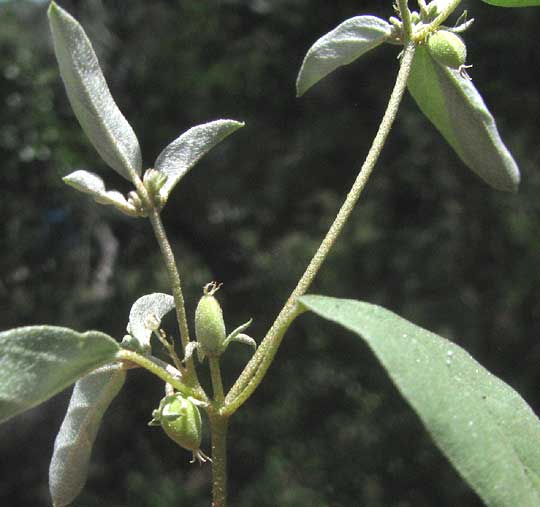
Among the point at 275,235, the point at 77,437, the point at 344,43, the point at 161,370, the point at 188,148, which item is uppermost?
the point at 344,43

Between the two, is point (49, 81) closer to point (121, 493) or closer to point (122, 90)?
point (122, 90)

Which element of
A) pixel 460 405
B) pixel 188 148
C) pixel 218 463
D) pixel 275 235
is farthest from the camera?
pixel 275 235

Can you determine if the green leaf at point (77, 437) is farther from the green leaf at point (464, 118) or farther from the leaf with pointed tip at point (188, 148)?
the green leaf at point (464, 118)

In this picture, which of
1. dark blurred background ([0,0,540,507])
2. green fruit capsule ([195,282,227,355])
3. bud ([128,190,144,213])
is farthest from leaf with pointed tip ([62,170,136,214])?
dark blurred background ([0,0,540,507])

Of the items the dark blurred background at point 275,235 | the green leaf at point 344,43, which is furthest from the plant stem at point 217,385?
the dark blurred background at point 275,235

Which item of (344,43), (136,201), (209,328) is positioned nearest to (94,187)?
(136,201)

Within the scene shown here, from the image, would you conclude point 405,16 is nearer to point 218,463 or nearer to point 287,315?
point 287,315
